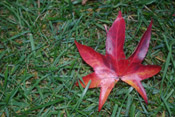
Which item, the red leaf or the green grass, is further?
the green grass

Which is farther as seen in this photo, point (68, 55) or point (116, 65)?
point (68, 55)

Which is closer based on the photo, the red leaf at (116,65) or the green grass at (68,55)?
the red leaf at (116,65)

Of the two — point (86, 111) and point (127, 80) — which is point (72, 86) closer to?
point (86, 111)

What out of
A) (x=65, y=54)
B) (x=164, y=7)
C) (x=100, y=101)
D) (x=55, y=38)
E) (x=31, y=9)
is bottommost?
(x=100, y=101)

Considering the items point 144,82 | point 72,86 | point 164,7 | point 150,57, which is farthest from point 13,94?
point 164,7
